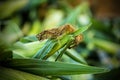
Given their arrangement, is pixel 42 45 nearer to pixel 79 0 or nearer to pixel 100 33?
pixel 100 33

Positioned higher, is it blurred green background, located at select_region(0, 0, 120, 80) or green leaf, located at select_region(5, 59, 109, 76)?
green leaf, located at select_region(5, 59, 109, 76)

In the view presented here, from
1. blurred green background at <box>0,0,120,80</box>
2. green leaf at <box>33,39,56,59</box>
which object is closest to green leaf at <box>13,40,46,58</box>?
green leaf at <box>33,39,56,59</box>

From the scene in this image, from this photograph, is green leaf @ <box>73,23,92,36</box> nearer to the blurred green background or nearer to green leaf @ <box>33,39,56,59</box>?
green leaf @ <box>33,39,56,59</box>

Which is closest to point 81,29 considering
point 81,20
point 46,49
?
point 46,49

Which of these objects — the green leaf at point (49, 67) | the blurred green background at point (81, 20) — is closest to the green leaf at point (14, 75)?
the green leaf at point (49, 67)

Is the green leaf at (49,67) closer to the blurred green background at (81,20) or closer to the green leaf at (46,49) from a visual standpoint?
the green leaf at (46,49)

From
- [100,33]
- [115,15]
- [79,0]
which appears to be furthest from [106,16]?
[100,33]
